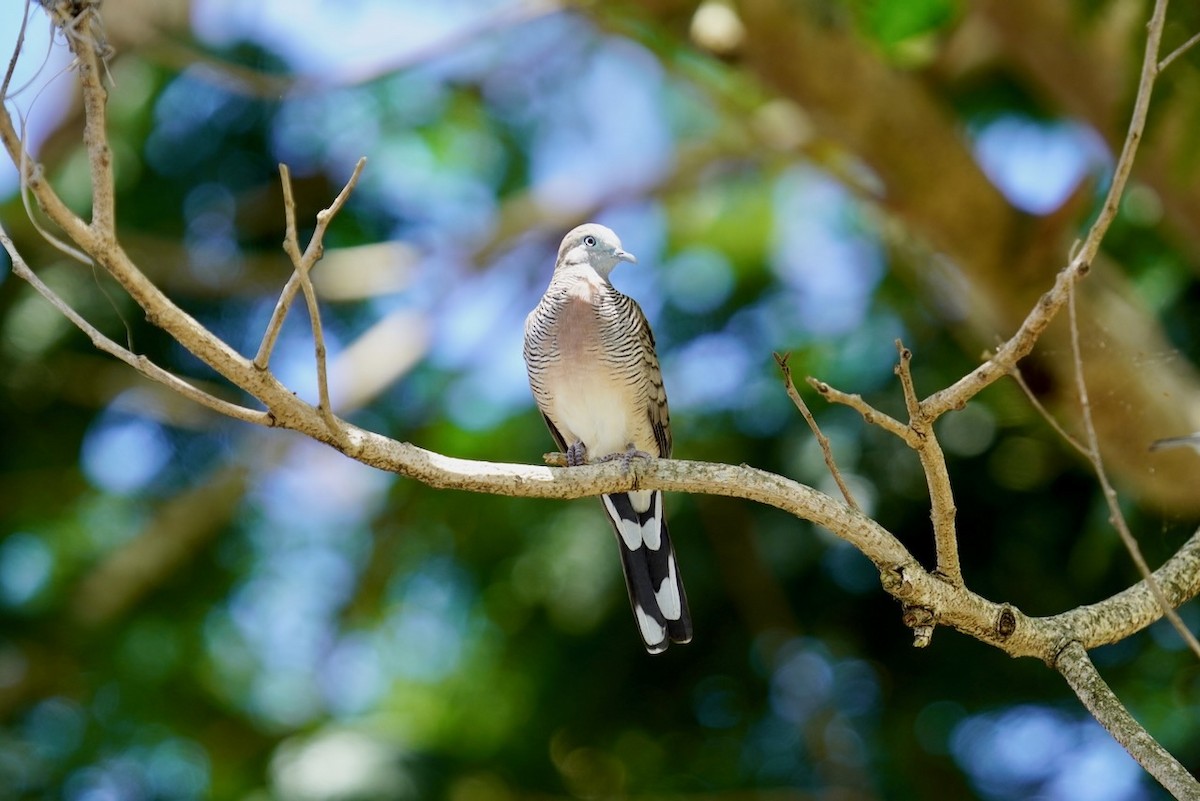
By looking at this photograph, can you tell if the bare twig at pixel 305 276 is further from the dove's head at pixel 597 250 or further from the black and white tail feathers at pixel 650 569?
the dove's head at pixel 597 250

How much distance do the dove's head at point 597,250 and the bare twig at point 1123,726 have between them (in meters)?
2.58

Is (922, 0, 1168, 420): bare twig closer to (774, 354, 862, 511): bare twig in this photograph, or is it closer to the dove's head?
(774, 354, 862, 511): bare twig

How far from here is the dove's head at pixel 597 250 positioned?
210 inches

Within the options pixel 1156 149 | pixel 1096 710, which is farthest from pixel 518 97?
pixel 1096 710

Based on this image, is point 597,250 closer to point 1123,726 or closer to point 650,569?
point 650,569

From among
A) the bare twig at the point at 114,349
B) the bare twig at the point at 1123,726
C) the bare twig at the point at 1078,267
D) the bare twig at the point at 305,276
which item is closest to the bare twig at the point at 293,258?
the bare twig at the point at 305,276

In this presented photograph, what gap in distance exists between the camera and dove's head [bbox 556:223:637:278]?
17.5 feet

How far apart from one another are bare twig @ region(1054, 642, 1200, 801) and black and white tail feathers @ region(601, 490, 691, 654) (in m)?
1.69

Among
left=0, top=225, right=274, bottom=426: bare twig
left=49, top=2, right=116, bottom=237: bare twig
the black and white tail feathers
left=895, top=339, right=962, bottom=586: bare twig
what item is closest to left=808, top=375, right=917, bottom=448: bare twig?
left=895, top=339, right=962, bottom=586: bare twig

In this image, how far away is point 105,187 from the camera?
7.80 feet

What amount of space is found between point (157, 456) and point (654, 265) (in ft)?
12.7

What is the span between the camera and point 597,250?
5359 millimetres

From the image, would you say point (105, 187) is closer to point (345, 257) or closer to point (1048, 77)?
point (1048, 77)

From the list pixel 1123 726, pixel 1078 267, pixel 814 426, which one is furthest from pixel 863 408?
pixel 1123 726
